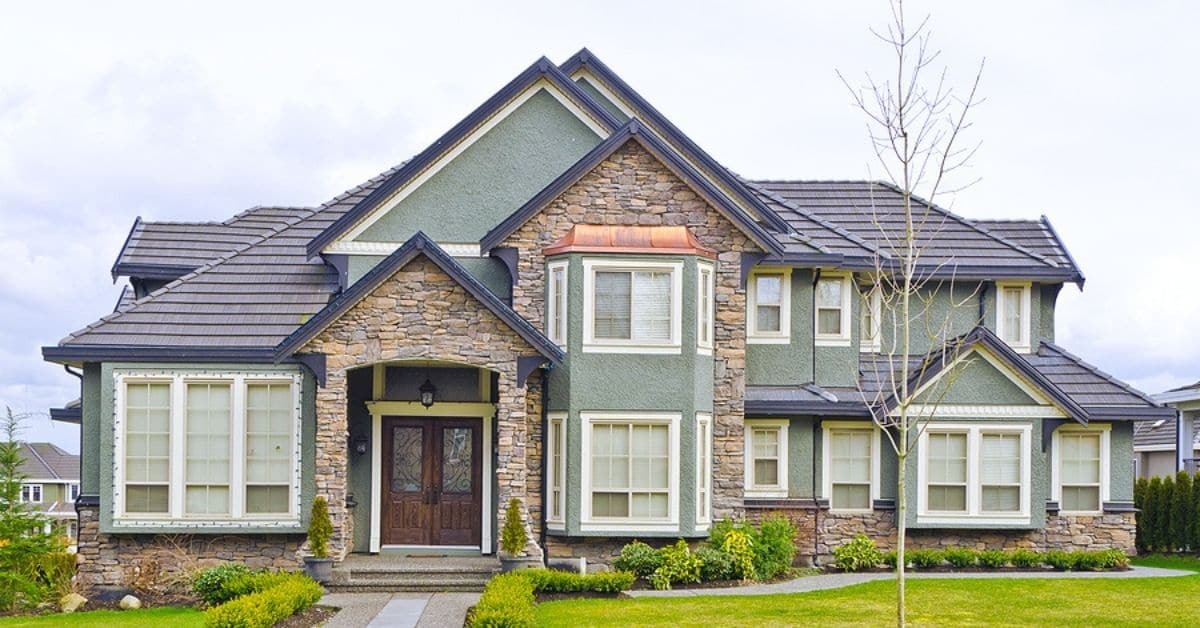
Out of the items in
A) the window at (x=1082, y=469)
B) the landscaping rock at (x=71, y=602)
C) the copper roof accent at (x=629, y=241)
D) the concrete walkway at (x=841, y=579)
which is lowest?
the landscaping rock at (x=71, y=602)

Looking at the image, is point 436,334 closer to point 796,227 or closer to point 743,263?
point 743,263

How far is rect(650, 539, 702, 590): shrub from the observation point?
21.2 m

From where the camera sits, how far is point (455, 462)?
23.8 m

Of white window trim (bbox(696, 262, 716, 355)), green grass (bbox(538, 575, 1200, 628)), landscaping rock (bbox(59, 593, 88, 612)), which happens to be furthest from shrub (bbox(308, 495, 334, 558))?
white window trim (bbox(696, 262, 716, 355))

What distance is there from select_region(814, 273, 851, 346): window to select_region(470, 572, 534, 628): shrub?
28.2 ft

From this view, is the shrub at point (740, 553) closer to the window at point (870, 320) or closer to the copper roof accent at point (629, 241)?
the copper roof accent at point (629, 241)

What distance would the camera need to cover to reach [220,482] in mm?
22188

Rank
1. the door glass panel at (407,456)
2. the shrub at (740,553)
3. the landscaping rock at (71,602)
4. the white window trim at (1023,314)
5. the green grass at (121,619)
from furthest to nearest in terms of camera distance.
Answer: the white window trim at (1023,314)
the door glass panel at (407,456)
the shrub at (740,553)
the landscaping rock at (71,602)
the green grass at (121,619)

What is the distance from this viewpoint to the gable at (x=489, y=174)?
23.4m

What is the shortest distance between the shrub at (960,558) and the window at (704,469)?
14.8ft

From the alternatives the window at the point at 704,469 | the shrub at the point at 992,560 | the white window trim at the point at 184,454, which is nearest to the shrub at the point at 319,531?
the white window trim at the point at 184,454

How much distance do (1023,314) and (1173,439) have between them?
14.9 metres

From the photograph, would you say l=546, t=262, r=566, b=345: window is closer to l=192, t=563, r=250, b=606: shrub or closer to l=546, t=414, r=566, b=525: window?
l=546, t=414, r=566, b=525: window

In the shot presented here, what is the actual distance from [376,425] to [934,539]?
1022 centimetres
